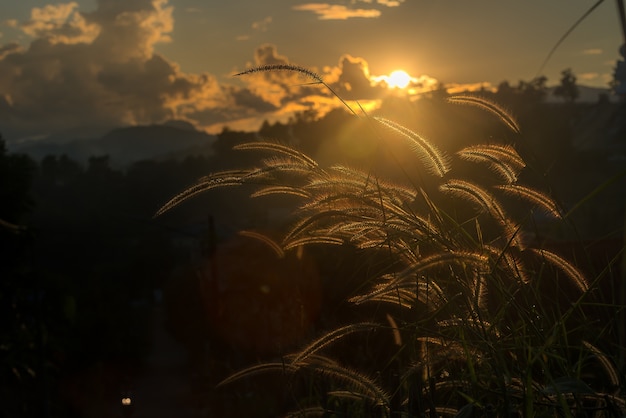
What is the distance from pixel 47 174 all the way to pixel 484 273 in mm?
139218

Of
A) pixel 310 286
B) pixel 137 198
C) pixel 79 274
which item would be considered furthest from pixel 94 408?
pixel 137 198

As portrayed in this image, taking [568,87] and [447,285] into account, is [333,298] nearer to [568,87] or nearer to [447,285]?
[447,285]

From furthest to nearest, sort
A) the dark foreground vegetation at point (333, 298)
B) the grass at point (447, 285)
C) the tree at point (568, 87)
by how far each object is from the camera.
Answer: the tree at point (568, 87) < the dark foreground vegetation at point (333, 298) < the grass at point (447, 285)

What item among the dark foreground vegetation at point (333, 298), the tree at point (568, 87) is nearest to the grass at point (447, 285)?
the dark foreground vegetation at point (333, 298)

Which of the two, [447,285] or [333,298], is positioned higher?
[447,285]

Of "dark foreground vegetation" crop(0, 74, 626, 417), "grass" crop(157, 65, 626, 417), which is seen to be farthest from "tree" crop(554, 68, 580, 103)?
"grass" crop(157, 65, 626, 417)

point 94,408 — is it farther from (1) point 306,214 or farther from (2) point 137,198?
(2) point 137,198

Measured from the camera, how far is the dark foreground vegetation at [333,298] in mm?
2506

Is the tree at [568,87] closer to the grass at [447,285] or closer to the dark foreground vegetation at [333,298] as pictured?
the dark foreground vegetation at [333,298]

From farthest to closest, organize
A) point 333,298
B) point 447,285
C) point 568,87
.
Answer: point 568,87, point 333,298, point 447,285

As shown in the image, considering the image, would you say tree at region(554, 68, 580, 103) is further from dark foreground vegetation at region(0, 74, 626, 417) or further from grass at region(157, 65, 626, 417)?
grass at region(157, 65, 626, 417)

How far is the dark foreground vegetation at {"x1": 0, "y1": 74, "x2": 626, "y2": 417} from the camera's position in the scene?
2.51 metres

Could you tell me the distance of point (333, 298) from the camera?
8.33 metres

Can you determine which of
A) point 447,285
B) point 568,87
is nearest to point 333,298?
point 447,285
